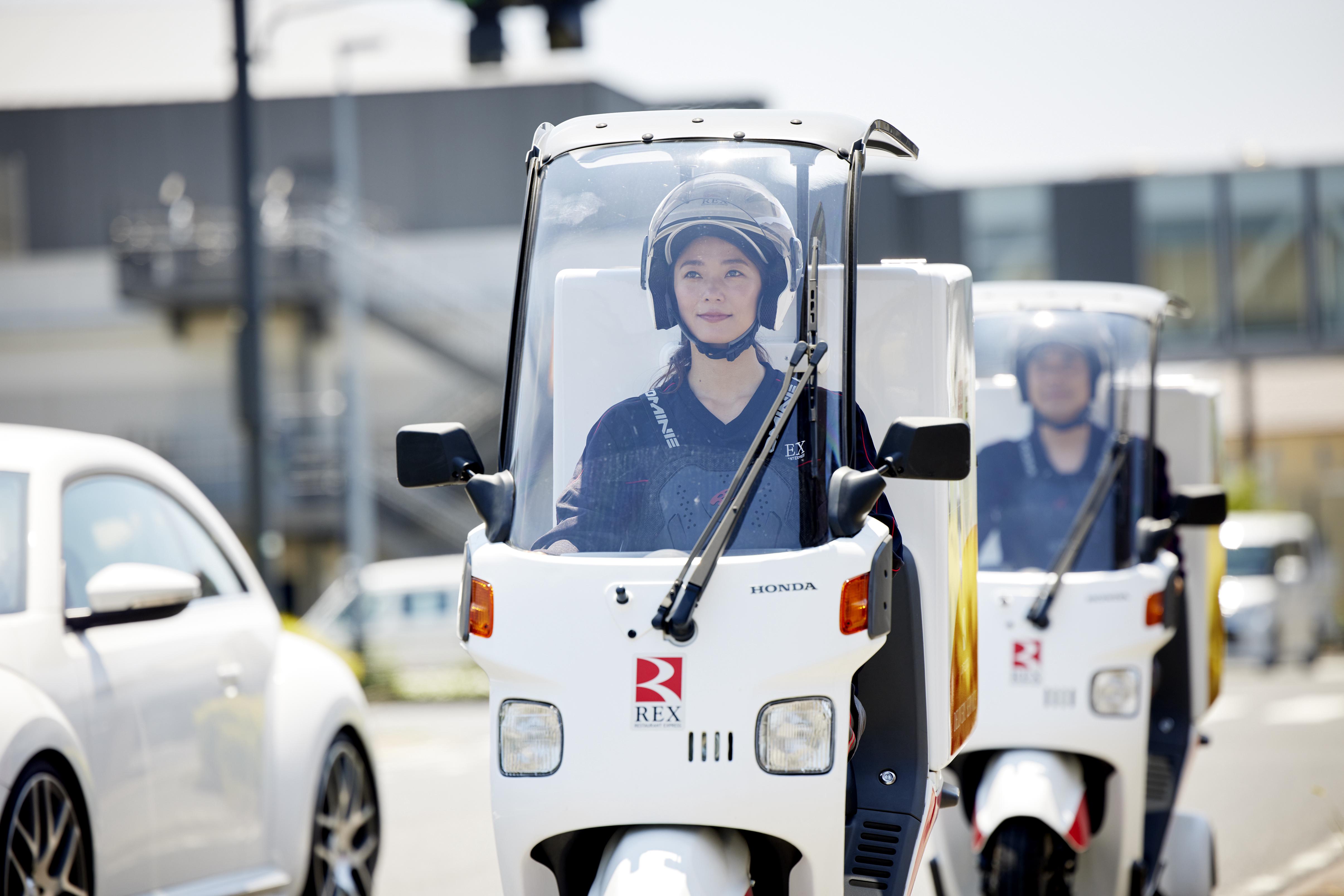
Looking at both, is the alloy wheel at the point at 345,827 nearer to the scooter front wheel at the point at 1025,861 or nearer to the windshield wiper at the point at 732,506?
the scooter front wheel at the point at 1025,861

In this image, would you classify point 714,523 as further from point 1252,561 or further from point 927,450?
point 1252,561

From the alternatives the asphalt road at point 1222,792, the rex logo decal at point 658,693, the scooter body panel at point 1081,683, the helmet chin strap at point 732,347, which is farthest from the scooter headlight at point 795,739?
the asphalt road at point 1222,792

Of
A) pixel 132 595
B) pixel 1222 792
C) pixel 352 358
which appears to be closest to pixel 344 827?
pixel 132 595

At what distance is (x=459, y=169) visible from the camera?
3688cm

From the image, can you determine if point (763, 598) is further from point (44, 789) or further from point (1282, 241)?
point (1282, 241)

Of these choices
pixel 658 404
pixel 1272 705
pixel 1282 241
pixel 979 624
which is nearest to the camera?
pixel 658 404

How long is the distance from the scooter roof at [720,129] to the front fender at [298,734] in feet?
8.29

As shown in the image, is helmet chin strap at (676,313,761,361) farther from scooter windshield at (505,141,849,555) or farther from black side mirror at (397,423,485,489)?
black side mirror at (397,423,485,489)

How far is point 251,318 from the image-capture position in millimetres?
14039

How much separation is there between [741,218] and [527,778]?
4.63ft

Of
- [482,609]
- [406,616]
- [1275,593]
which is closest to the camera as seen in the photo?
[482,609]

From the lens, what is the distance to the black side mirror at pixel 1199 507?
5.85 m

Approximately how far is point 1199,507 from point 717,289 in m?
2.69

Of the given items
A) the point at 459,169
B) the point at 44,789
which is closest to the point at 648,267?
the point at 44,789
